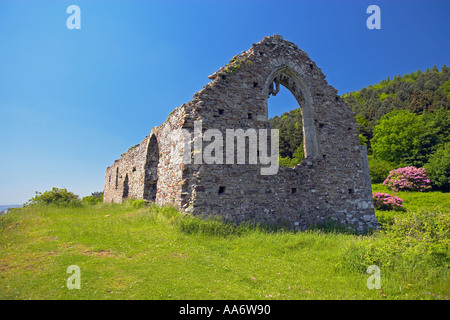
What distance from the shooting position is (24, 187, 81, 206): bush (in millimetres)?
13398

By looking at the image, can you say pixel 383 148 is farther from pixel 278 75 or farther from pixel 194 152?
pixel 194 152

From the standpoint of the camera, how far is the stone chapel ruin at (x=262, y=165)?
25.1 ft

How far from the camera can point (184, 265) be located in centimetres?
459

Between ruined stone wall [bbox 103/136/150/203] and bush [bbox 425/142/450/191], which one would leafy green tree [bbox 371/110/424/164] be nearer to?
bush [bbox 425/142/450/191]

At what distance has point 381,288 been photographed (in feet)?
12.5

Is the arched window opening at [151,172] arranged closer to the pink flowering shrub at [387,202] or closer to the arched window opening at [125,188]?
the arched window opening at [125,188]

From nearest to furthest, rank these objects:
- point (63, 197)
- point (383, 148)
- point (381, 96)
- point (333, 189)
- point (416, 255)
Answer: point (416, 255) → point (333, 189) → point (63, 197) → point (383, 148) → point (381, 96)

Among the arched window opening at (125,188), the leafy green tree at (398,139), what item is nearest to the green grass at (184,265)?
the arched window opening at (125,188)

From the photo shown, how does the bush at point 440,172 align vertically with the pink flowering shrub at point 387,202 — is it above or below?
above

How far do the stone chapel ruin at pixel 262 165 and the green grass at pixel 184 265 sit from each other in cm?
109

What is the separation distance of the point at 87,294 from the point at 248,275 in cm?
269

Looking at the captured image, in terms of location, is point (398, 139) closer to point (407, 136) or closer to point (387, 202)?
point (407, 136)

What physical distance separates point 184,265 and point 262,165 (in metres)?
4.75

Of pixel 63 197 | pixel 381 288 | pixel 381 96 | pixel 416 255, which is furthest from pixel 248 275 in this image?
pixel 381 96
